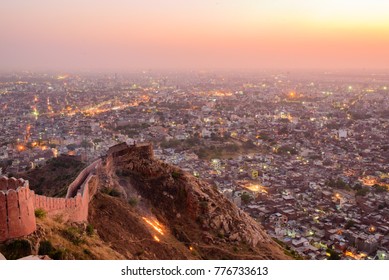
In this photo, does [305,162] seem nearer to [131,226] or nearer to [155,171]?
[155,171]

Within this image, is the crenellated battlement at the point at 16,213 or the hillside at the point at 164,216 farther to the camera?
the hillside at the point at 164,216

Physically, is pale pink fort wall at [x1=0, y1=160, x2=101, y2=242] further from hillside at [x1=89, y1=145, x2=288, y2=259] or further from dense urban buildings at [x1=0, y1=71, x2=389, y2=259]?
dense urban buildings at [x1=0, y1=71, x2=389, y2=259]

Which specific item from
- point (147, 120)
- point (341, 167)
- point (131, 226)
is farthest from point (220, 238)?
point (147, 120)

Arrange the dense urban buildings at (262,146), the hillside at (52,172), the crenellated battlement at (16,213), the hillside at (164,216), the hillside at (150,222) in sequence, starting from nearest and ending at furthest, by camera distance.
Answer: the crenellated battlement at (16,213) → the hillside at (150,222) → the hillside at (164,216) → the hillside at (52,172) → the dense urban buildings at (262,146)

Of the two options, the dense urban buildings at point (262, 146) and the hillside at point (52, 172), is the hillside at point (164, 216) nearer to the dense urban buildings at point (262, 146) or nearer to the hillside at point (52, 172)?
the hillside at point (52, 172)

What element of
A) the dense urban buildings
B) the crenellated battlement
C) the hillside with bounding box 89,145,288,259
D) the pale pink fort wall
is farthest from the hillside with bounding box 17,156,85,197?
the crenellated battlement

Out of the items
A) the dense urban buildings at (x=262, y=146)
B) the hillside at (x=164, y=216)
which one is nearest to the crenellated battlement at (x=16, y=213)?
the hillside at (x=164, y=216)

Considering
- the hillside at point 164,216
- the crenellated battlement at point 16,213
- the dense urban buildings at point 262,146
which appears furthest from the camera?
the dense urban buildings at point 262,146

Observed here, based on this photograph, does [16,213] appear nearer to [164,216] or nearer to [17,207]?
[17,207]
